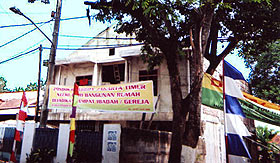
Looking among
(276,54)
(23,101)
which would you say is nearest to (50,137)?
(23,101)

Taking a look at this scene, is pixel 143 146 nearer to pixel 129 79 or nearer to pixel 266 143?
pixel 129 79

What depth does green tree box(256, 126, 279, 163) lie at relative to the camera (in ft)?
46.5

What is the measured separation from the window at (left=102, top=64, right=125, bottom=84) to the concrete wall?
230 inches

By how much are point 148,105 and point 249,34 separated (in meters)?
4.58

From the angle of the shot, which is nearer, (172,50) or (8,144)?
(172,50)

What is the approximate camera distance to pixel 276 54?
1889cm

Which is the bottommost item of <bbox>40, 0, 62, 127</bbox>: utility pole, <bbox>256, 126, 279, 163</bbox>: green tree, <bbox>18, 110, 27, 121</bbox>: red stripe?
<bbox>256, 126, 279, 163</bbox>: green tree

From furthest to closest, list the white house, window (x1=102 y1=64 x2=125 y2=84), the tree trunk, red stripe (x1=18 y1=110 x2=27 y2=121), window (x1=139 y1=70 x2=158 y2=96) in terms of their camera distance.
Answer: window (x1=102 y1=64 x2=125 y2=84), window (x1=139 y1=70 x2=158 y2=96), the white house, red stripe (x1=18 y1=110 x2=27 y2=121), the tree trunk

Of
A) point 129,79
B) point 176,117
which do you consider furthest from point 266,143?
point 176,117

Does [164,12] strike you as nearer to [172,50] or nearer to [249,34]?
[172,50]

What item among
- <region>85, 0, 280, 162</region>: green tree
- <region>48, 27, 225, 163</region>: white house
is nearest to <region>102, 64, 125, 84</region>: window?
<region>48, 27, 225, 163</region>: white house

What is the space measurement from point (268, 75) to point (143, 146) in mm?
17028

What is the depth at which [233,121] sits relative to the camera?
7.39 metres

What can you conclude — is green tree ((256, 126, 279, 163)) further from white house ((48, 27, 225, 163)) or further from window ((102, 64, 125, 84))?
window ((102, 64, 125, 84))
